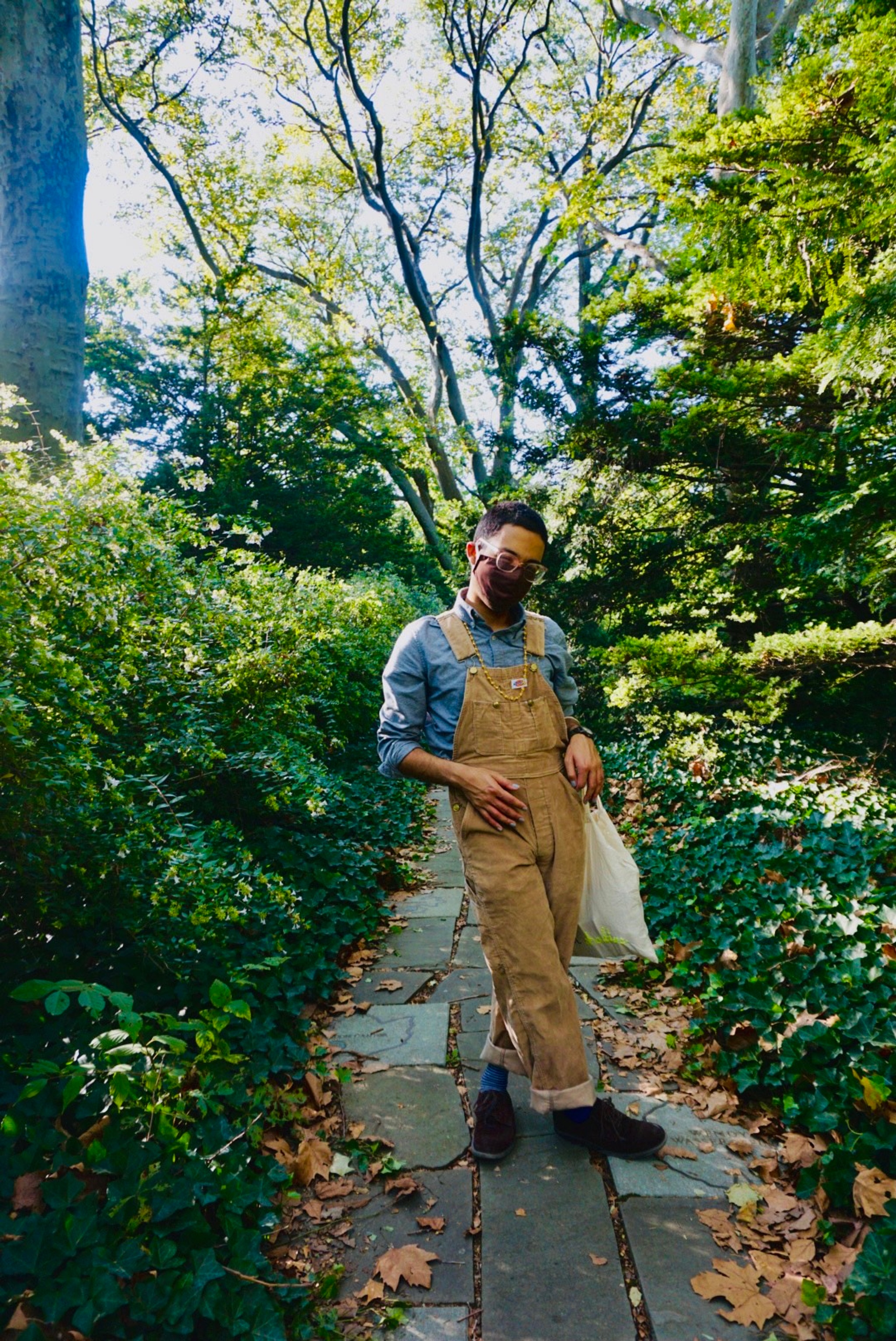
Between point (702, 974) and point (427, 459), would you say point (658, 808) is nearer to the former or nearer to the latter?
point (702, 974)

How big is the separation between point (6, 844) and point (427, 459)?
50.9ft

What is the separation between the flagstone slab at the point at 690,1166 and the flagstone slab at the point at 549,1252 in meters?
0.12

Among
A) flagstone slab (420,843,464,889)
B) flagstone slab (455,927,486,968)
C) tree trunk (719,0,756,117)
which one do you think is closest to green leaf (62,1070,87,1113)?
flagstone slab (455,927,486,968)

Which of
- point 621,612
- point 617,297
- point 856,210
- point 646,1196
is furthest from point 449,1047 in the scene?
point 617,297

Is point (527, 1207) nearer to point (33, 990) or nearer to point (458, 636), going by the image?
point (33, 990)

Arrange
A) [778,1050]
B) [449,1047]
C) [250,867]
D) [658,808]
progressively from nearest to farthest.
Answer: [778,1050] < [449,1047] < [250,867] < [658,808]

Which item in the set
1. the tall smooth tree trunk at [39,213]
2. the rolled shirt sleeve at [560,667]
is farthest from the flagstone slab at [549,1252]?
the tall smooth tree trunk at [39,213]

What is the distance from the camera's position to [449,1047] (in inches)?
132

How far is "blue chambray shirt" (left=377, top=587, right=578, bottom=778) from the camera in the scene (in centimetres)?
253

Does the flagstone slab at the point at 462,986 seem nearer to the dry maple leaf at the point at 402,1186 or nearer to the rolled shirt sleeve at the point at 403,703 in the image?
the dry maple leaf at the point at 402,1186

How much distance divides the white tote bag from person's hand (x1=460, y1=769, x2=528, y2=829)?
449mm

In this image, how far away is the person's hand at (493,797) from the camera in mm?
2383

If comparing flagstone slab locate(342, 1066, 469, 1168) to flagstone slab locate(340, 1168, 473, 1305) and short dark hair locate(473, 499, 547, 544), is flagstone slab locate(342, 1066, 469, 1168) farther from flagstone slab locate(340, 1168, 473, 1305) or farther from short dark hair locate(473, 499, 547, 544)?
short dark hair locate(473, 499, 547, 544)

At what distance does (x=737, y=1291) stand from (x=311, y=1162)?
4.46ft
